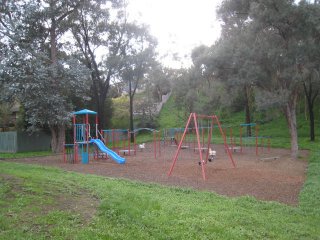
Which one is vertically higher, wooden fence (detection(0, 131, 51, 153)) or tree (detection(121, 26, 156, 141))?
tree (detection(121, 26, 156, 141))

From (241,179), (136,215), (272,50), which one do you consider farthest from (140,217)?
(272,50)

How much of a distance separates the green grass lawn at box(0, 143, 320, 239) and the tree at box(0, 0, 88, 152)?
485 inches

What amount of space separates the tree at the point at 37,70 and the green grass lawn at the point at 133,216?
12.3 meters

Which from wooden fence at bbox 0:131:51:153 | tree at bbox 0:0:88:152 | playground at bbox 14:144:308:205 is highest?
tree at bbox 0:0:88:152

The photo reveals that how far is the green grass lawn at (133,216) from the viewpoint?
4.77 meters

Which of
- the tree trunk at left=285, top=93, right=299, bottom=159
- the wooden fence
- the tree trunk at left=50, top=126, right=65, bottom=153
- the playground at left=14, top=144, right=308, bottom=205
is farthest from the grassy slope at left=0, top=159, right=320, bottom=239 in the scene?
the wooden fence

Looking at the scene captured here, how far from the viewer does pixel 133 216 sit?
5.54 m

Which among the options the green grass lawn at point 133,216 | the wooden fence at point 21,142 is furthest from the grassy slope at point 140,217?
the wooden fence at point 21,142

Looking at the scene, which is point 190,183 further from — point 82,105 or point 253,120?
point 253,120

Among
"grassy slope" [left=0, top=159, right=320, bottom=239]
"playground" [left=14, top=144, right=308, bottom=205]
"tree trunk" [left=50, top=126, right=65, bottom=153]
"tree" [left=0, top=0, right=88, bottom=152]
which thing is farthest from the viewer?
"tree trunk" [left=50, top=126, right=65, bottom=153]

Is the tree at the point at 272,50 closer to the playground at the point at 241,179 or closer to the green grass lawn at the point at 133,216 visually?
the playground at the point at 241,179

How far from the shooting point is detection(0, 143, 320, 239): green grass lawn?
4773 mm

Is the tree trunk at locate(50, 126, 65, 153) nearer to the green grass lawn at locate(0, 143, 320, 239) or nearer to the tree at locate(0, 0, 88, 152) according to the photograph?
the tree at locate(0, 0, 88, 152)

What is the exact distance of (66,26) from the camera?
26047 millimetres
